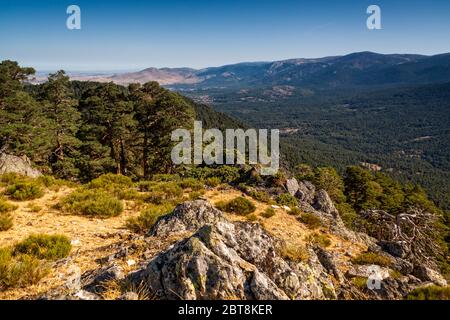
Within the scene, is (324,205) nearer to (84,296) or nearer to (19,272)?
(19,272)

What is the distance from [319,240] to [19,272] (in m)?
9.24

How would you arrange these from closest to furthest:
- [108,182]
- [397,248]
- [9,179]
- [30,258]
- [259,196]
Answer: [30,258], [397,248], [9,179], [259,196], [108,182]

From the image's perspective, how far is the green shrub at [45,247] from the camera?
782 cm

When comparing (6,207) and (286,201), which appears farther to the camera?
(286,201)

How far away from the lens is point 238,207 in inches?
547

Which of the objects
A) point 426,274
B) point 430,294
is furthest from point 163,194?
point 430,294

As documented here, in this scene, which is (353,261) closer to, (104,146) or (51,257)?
(51,257)

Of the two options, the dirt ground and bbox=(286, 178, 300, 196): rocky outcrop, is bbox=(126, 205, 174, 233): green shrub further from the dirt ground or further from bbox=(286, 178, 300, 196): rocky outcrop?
bbox=(286, 178, 300, 196): rocky outcrop

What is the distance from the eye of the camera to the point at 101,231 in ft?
33.3

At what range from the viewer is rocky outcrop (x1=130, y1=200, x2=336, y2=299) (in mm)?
5133

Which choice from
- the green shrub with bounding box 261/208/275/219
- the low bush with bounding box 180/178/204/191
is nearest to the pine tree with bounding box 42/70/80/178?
the low bush with bounding box 180/178/204/191

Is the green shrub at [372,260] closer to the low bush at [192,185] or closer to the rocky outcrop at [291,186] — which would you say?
the rocky outcrop at [291,186]

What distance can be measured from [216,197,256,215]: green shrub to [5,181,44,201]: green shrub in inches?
297
